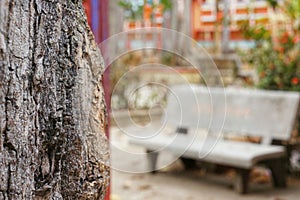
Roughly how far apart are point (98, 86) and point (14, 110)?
0.33 metres

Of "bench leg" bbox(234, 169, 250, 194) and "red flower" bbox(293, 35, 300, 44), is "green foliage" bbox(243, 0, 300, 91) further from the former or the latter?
"bench leg" bbox(234, 169, 250, 194)

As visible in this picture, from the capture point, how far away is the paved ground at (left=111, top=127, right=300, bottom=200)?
5.39m

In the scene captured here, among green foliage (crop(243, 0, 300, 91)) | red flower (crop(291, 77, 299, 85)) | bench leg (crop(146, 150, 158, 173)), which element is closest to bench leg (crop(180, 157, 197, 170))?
bench leg (crop(146, 150, 158, 173))

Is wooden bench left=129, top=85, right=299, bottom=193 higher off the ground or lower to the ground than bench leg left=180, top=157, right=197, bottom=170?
higher

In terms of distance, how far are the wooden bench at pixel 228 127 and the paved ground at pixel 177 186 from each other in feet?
0.51

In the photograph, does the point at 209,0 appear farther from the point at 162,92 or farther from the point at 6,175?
the point at 6,175

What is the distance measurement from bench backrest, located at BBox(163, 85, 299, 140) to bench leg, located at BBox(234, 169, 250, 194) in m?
0.63

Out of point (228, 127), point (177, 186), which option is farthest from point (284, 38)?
point (177, 186)

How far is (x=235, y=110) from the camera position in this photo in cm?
635

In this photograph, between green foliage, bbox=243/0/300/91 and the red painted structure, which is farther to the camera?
green foliage, bbox=243/0/300/91

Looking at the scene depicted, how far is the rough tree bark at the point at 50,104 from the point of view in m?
1.24

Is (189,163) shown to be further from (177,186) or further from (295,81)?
(295,81)

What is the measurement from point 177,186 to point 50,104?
4.63 meters

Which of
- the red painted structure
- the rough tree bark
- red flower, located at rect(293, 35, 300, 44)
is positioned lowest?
the rough tree bark
